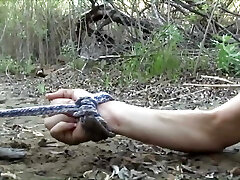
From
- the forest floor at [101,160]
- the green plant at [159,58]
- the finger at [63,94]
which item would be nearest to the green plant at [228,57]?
the green plant at [159,58]

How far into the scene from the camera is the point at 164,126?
1.24 metres

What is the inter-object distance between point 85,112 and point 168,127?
21 cm

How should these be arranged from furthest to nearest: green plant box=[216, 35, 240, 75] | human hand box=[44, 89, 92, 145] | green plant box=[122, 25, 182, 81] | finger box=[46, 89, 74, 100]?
green plant box=[122, 25, 182, 81] → green plant box=[216, 35, 240, 75] → finger box=[46, 89, 74, 100] → human hand box=[44, 89, 92, 145]

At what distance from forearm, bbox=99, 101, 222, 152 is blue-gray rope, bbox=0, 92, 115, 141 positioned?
0.03m

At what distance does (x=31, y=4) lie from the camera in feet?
18.4

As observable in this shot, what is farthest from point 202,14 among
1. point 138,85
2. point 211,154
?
point 211,154

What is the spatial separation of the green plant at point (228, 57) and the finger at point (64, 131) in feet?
5.91

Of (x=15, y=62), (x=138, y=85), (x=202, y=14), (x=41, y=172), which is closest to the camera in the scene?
(x=41, y=172)

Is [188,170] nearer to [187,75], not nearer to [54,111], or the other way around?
[54,111]

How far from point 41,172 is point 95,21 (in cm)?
376

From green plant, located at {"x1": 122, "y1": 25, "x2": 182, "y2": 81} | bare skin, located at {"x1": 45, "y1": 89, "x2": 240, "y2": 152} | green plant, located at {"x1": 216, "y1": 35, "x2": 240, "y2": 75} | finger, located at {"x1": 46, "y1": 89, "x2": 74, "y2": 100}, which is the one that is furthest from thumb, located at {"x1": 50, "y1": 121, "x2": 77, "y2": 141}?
green plant, located at {"x1": 122, "y1": 25, "x2": 182, "y2": 81}

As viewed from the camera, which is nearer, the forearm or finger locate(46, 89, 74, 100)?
the forearm

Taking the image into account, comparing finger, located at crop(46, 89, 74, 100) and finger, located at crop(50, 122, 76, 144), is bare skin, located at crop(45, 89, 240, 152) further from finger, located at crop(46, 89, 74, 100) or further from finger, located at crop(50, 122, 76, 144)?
finger, located at crop(46, 89, 74, 100)

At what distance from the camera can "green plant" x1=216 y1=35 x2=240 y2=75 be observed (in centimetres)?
289
